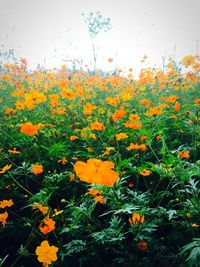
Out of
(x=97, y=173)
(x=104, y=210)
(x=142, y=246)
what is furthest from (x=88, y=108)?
(x=97, y=173)

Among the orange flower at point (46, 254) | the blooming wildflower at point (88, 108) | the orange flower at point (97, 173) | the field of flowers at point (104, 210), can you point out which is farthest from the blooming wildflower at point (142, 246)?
the blooming wildflower at point (88, 108)

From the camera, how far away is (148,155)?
232 centimetres

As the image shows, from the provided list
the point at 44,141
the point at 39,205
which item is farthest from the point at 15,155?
the point at 39,205

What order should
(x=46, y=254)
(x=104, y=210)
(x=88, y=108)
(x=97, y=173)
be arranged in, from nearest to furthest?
(x=97, y=173) → (x=46, y=254) → (x=104, y=210) → (x=88, y=108)

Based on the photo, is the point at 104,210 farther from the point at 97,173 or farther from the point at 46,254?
the point at 97,173

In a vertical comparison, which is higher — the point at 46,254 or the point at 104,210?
the point at 104,210

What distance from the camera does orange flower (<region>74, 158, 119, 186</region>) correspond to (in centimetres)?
94

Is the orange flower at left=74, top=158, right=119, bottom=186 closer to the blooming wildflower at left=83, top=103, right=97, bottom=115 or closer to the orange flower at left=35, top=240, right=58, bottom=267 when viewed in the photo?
the orange flower at left=35, top=240, right=58, bottom=267

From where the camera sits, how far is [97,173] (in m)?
1.00

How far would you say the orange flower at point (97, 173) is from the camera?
0.94 metres

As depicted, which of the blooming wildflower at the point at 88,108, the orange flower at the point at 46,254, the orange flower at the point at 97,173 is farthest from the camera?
the blooming wildflower at the point at 88,108

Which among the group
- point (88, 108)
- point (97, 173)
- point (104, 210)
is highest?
point (88, 108)

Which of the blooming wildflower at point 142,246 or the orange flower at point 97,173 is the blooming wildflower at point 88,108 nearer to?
the blooming wildflower at point 142,246

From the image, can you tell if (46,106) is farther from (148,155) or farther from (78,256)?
(78,256)
